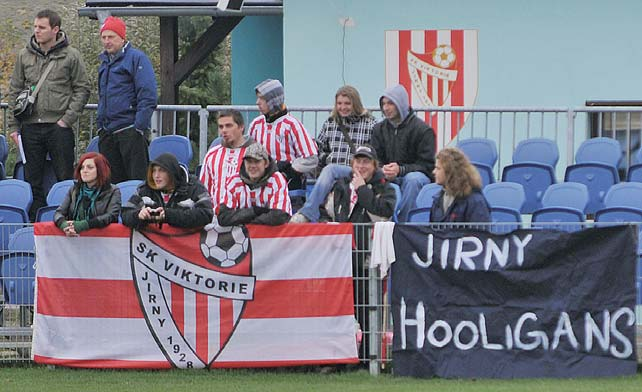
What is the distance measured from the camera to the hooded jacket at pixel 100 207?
11.7 metres

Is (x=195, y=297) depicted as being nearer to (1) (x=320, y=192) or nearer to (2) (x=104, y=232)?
(2) (x=104, y=232)

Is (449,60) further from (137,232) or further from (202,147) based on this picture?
(137,232)

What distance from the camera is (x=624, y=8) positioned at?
18.0m

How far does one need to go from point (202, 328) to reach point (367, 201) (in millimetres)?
1594

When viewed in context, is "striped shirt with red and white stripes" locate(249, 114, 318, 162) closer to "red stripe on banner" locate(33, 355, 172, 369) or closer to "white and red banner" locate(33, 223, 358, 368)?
"white and red banner" locate(33, 223, 358, 368)

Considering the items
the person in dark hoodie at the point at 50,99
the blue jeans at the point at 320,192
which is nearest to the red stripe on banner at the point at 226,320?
the blue jeans at the point at 320,192

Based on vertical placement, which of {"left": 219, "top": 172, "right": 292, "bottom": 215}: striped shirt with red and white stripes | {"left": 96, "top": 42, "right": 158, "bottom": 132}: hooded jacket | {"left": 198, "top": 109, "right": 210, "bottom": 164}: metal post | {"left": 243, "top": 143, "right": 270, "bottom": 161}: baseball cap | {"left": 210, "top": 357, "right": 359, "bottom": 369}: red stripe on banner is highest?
{"left": 96, "top": 42, "right": 158, "bottom": 132}: hooded jacket

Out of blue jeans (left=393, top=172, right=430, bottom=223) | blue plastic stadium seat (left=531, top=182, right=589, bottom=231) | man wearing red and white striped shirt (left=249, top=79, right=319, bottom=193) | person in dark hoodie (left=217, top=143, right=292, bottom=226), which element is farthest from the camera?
man wearing red and white striped shirt (left=249, top=79, right=319, bottom=193)

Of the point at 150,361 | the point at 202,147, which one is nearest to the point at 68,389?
the point at 150,361

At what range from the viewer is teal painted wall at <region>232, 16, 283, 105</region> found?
2339 cm

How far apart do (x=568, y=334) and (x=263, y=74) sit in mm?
12807

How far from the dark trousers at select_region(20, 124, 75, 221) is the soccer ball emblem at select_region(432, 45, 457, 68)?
5.30 metres

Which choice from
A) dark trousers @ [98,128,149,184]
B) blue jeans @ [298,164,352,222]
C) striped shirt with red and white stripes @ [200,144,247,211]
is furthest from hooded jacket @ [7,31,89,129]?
blue jeans @ [298,164,352,222]

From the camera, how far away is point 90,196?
12023 mm
